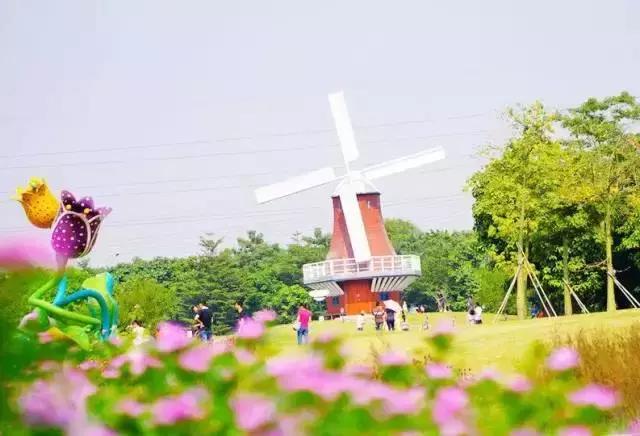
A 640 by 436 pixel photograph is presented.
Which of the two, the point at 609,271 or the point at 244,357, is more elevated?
the point at 609,271

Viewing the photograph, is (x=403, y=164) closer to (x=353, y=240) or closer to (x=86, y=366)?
(x=353, y=240)

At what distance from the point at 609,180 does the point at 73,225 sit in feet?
85.7

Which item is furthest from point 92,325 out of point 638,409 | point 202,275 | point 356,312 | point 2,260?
point 202,275

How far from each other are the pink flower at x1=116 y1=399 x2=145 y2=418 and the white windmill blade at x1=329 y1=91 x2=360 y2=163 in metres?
52.6

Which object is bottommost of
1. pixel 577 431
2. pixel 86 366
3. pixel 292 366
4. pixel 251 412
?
pixel 577 431

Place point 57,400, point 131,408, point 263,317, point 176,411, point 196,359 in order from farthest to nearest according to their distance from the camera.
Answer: point 263,317, point 196,359, point 131,408, point 57,400, point 176,411

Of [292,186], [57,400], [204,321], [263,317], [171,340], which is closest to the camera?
[57,400]

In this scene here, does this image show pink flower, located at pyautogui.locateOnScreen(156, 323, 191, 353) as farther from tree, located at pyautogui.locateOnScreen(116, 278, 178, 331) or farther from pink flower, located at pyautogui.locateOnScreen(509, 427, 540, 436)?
tree, located at pyautogui.locateOnScreen(116, 278, 178, 331)

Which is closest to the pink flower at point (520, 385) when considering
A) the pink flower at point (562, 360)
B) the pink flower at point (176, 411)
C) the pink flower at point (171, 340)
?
the pink flower at point (562, 360)

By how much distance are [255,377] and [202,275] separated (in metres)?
70.8

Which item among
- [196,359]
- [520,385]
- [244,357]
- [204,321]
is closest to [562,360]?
[520,385]

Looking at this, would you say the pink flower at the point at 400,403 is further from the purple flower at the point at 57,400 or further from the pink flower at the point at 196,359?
the purple flower at the point at 57,400

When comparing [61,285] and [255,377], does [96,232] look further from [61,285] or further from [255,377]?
[255,377]

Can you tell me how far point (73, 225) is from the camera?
18.6m
